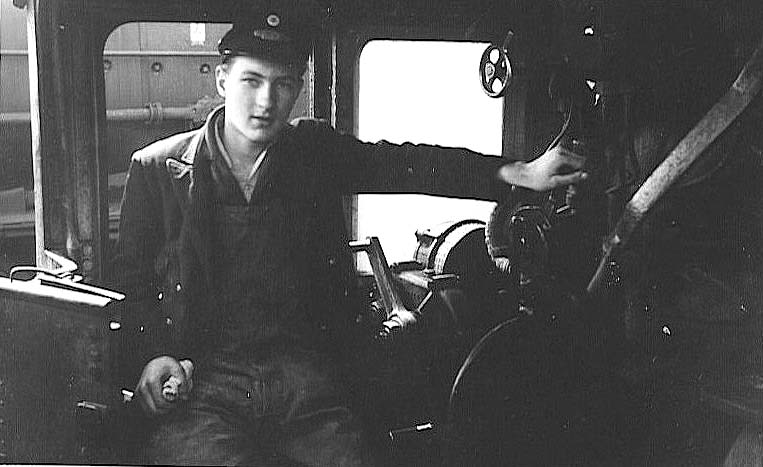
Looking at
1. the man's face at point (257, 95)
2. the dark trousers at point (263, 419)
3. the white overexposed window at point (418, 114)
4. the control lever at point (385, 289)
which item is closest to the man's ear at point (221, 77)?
the man's face at point (257, 95)

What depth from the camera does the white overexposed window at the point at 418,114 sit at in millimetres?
1384

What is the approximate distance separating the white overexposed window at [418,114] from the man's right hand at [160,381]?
0.33 m

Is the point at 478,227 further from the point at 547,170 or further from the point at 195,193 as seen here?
the point at 195,193

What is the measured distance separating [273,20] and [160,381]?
0.59 meters

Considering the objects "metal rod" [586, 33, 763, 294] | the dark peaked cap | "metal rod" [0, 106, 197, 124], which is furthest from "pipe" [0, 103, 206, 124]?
"metal rod" [586, 33, 763, 294]

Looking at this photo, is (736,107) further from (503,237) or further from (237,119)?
(237,119)

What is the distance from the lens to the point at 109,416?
138 cm

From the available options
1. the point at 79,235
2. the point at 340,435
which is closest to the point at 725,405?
the point at 340,435

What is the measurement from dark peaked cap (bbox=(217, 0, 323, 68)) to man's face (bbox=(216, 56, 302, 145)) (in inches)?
0.6

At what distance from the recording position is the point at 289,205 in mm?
1370

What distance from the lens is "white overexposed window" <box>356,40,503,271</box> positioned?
138 cm

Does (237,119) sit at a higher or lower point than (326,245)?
higher

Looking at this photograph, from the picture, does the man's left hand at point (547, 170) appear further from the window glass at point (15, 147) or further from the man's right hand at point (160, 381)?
the window glass at point (15, 147)

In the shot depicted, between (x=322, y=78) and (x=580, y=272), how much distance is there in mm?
531
